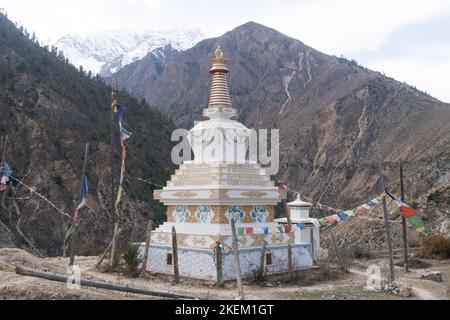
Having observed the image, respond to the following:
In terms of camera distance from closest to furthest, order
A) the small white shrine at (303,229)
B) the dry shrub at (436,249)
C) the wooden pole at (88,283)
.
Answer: the wooden pole at (88,283)
the dry shrub at (436,249)
the small white shrine at (303,229)

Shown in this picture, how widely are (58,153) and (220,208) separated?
3035 centimetres

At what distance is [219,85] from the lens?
20.9 meters

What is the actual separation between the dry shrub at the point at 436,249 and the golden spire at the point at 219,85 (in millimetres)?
12834

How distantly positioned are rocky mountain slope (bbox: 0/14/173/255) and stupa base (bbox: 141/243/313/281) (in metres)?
12.8

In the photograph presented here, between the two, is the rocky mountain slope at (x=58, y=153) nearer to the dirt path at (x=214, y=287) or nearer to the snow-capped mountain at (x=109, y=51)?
the dirt path at (x=214, y=287)

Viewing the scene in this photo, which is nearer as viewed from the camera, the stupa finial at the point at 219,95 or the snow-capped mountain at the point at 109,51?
the stupa finial at the point at 219,95

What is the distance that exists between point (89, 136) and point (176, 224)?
32.6 metres

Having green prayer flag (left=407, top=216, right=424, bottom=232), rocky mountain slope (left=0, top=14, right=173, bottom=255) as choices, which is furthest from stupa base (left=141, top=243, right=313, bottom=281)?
rocky mountain slope (left=0, top=14, right=173, bottom=255)

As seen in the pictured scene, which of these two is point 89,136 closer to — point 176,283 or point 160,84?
point 176,283

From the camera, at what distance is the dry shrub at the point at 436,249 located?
24.4 m

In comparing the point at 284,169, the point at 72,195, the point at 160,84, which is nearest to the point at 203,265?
the point at 72,195

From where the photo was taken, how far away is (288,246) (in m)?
18.8

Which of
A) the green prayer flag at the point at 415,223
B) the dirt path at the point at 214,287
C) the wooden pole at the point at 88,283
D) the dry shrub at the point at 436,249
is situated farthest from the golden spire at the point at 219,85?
the dry shrub at the point at 436,249

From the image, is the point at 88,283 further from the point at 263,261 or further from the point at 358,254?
the point at 358,254
